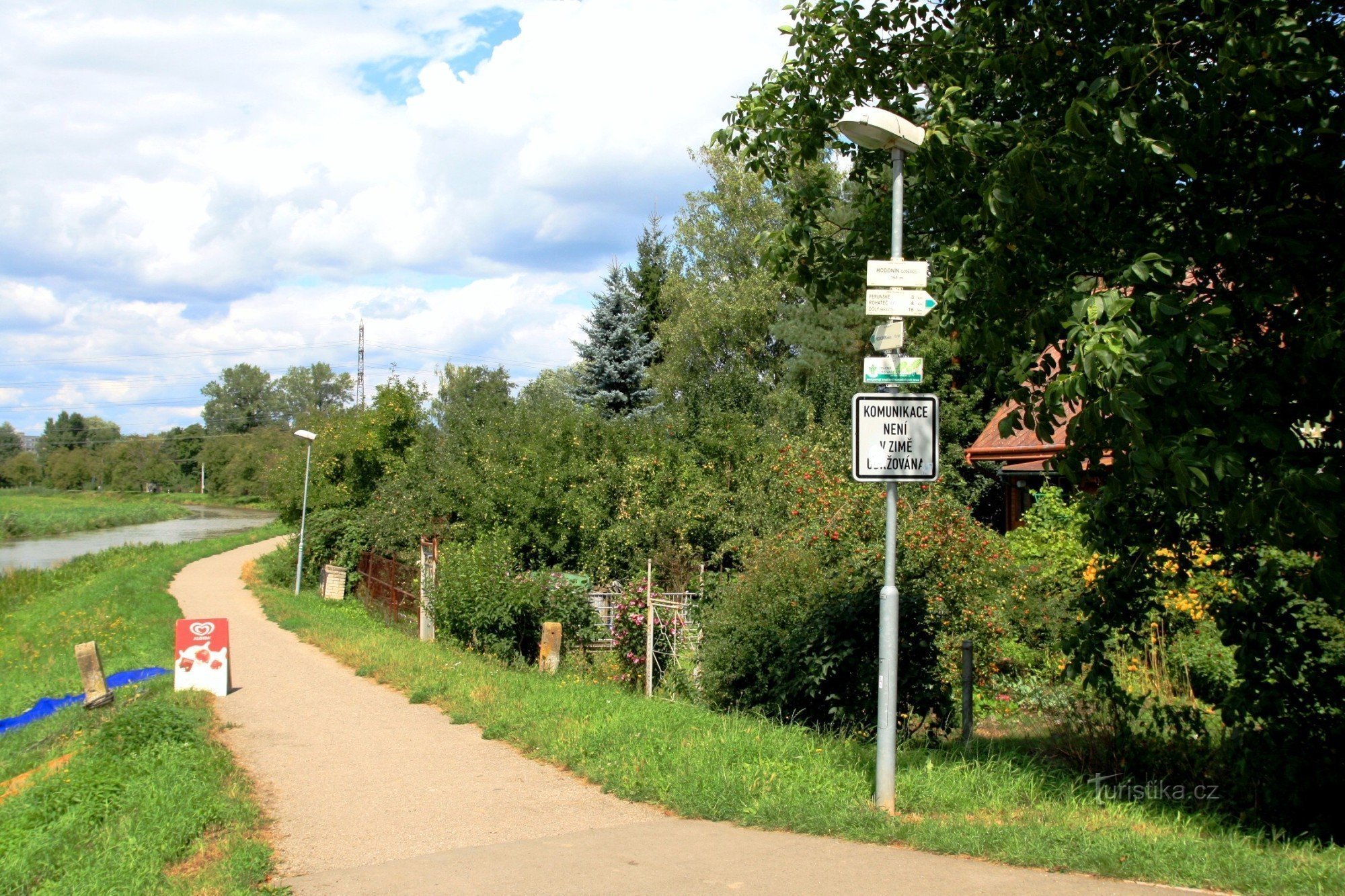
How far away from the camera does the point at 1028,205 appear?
6.49 meters

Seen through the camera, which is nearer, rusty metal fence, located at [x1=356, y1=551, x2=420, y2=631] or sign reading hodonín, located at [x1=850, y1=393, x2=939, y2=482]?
sign reading hodonín, located at [x1=850, y1=393, x2=939, y2=482]

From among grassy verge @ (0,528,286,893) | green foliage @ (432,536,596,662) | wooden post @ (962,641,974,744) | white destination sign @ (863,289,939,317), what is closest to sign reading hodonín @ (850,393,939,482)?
white destination sign @ (863,289,939,317)

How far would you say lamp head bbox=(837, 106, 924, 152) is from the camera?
635 centimetres

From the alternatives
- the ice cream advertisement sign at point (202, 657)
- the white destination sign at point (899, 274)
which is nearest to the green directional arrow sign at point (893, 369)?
the white destination sign at point (899, 274)

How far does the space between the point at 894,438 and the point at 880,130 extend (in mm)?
1936

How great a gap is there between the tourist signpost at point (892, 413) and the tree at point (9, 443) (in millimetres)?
150853

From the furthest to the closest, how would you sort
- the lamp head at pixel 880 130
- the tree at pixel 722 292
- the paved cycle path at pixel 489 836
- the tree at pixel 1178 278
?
1. the tree at pixel 722 292
2. the lamp head at pixel 880 130
3. the tree at pixel 1178 278
4. the paved cycle path at pixel 489 836

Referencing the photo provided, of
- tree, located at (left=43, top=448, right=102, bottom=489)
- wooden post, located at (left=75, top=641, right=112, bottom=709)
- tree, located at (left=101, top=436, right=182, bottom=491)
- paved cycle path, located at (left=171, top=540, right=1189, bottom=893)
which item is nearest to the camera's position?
paved cycle path, located at (left=171, top=540, right=1189, bottom=893)

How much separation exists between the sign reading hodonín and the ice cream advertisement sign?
29.8 ft

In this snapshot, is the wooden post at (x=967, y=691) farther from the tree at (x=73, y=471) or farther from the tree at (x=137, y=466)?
the tree at (x=73, y=471)

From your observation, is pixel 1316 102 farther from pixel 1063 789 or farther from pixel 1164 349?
pixel 1063 789

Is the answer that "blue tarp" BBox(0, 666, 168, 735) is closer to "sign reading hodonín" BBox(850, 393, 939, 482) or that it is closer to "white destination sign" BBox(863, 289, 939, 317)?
"sign reading hodonín" BBox(850, 393, 939, 482)

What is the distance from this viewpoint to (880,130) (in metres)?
6.45

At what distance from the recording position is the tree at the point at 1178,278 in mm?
5523
